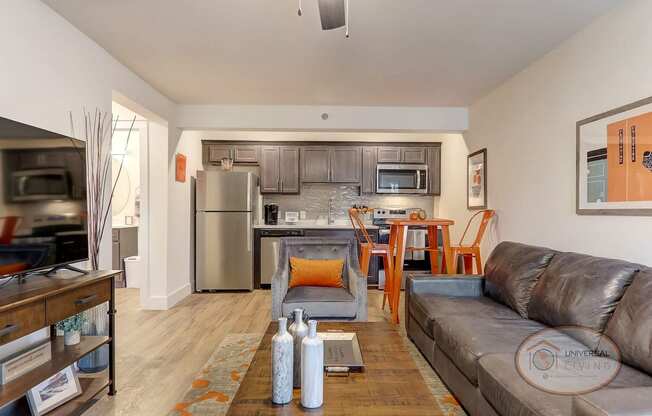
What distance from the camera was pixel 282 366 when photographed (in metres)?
1.42

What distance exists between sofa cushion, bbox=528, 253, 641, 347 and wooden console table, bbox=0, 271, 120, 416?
8.79 ft

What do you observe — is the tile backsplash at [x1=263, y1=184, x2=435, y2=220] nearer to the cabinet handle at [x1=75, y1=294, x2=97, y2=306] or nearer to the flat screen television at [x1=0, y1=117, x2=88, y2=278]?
the flat screen television at [x1=0, y1=117, x2=88, y2=278]

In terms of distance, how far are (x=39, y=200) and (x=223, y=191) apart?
3223 mm

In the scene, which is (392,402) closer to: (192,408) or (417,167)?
(192,408)

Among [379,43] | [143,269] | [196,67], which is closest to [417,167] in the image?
[379,43]

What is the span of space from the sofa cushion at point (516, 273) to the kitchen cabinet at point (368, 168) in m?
3.01

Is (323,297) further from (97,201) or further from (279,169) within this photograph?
(279,169)

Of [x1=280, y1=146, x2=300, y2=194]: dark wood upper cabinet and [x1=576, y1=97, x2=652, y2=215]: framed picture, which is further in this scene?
[x1=280, y1=146, x2=300, y2=194]: dark wood upper cabinet

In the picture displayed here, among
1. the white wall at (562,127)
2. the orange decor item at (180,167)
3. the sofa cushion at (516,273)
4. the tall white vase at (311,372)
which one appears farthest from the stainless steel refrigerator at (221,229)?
the tall white vase at (311,372)

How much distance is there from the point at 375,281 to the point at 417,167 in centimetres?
188

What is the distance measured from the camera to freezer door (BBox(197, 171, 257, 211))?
525 centimetres

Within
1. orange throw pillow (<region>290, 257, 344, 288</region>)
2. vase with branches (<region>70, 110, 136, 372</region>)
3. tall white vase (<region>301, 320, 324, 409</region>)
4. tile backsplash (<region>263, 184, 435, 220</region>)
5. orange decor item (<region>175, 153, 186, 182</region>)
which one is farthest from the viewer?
tile backsplash (<region>263, 184, 435, 220</region>)

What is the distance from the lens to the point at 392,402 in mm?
1467

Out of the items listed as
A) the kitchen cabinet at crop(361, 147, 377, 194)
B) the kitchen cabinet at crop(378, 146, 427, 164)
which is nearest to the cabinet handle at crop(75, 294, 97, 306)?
the kitchen cabinet at crop(361, 147, 377, 194)
